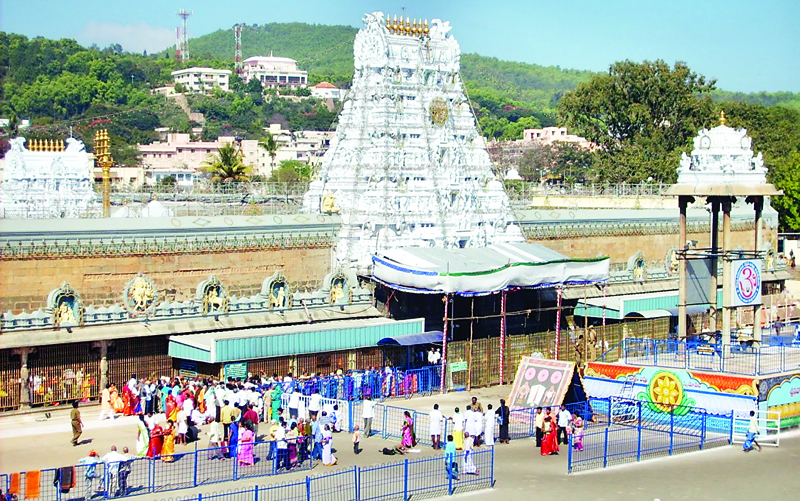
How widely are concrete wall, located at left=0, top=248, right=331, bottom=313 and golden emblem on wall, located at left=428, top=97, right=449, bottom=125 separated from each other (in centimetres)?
570

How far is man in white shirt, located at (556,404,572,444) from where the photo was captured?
23.6 metres

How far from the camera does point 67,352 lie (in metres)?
27.7

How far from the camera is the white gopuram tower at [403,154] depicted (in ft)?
119

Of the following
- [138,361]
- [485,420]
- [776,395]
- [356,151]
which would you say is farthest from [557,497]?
[356,151]

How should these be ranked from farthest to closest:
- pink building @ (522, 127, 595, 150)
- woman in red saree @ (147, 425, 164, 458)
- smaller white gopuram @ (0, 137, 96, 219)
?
pink building @ (522, 127, 595, 150), smaller white gopuram @ (0, 137, 96, 219), woman in red saree @ (147, 425, 164, 458)

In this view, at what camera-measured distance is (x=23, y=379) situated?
88.5ft

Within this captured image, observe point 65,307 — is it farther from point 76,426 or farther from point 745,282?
point 745,282

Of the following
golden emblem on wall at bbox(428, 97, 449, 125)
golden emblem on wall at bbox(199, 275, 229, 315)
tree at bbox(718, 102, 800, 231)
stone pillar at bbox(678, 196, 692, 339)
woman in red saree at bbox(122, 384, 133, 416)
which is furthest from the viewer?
tree at bbox(718, 102, 800, 231)

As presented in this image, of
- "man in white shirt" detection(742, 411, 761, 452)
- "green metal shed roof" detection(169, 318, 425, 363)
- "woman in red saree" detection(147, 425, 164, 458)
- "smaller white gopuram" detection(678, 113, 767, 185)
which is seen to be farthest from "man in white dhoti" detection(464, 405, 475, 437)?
"smaller white gopuram" detection(678, 113, 767, 185)

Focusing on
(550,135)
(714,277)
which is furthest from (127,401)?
(550,135)

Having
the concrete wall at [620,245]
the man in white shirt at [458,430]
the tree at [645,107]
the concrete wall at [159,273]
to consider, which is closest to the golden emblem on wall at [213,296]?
the concrete wall at [159,273]

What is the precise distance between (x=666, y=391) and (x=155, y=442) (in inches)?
449

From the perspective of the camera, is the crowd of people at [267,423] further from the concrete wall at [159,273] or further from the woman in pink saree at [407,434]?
the concrete wall at [159,273]

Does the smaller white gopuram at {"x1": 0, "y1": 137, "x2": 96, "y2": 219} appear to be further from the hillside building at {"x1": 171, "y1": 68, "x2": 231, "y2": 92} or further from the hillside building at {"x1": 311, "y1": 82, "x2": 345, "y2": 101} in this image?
the hillside building at {"x1": 311, "y1": 82, "x2": 345, "y2": 101}
